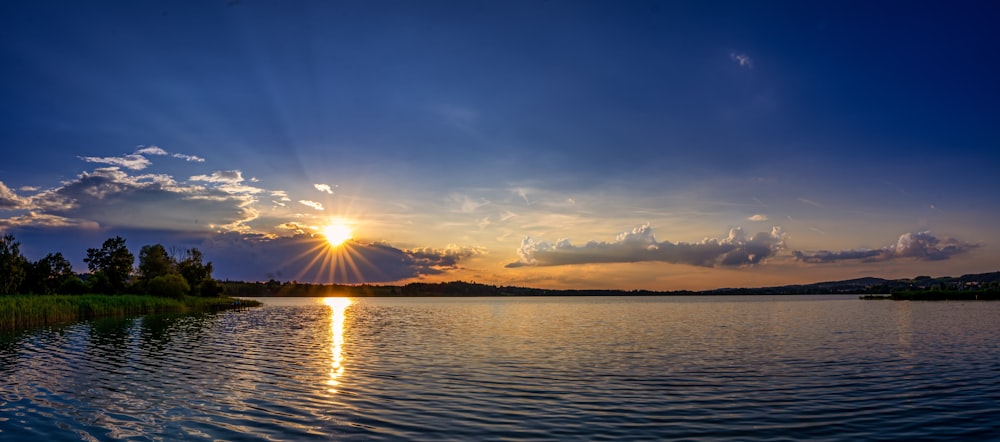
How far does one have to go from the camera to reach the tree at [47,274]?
137125mm

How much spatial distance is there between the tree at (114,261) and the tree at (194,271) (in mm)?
11459

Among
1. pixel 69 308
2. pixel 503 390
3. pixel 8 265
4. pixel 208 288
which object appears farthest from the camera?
pixel 208 288

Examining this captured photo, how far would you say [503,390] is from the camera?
24.0 meters

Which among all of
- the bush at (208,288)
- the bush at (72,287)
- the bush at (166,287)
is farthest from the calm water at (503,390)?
the bush at (208,288)

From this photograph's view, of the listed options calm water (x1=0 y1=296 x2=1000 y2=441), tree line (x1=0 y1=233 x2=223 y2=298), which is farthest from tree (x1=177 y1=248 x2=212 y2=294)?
calm water (x1=0 y1=296 x2=1000 y2=441)

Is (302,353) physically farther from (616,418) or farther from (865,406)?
(865,406)

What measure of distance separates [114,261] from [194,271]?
18013 millimetres

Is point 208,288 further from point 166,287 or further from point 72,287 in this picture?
point 166,287

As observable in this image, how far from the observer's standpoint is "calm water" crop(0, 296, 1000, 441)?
17.7 meters

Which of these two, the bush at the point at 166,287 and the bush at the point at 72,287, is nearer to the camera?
the bush at the point at 166,287

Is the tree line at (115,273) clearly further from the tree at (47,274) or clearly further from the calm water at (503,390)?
the calm water at (503,390)

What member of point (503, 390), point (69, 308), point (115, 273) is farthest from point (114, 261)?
point (503, 390)

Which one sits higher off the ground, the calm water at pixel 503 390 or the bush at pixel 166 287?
the bush at pixel 166 287

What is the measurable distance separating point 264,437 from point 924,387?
25953 mm
